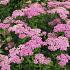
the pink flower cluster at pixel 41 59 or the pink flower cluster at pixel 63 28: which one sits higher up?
the pink flower cluster at pixel 63 28

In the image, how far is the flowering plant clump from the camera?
514cm

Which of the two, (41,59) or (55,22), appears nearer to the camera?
(41,59)

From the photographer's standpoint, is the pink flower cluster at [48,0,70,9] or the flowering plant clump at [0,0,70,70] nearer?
the flowering plant clump at [0,0,70,70]

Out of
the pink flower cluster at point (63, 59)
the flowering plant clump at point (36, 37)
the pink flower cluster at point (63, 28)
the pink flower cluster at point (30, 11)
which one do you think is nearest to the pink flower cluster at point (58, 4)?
the flowering plant clump at point (36, 37)

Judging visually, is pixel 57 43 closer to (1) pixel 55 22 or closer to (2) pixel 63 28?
(2) pixel 63 28

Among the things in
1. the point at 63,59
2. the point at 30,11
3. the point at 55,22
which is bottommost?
the point at 63,59

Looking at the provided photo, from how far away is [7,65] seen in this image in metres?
5.13

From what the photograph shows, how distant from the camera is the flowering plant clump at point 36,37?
5.14 metres

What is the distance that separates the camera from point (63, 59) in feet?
16.8

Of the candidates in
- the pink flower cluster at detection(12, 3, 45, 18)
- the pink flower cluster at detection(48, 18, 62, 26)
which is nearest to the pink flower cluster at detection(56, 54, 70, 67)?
the pink flower cluster at detection(48, 18, 62, 26)

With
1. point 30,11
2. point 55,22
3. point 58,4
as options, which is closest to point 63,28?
point 55,22

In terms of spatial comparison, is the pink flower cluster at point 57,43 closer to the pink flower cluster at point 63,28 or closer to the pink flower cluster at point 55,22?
the pink flower cluster at point 63,28

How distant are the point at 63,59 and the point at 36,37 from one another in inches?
25.0

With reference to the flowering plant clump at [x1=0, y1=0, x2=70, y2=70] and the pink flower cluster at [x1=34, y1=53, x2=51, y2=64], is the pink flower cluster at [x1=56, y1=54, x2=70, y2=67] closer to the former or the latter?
the flowering plant clump at [x1=0, y1=0, x2=70, y2=70]
